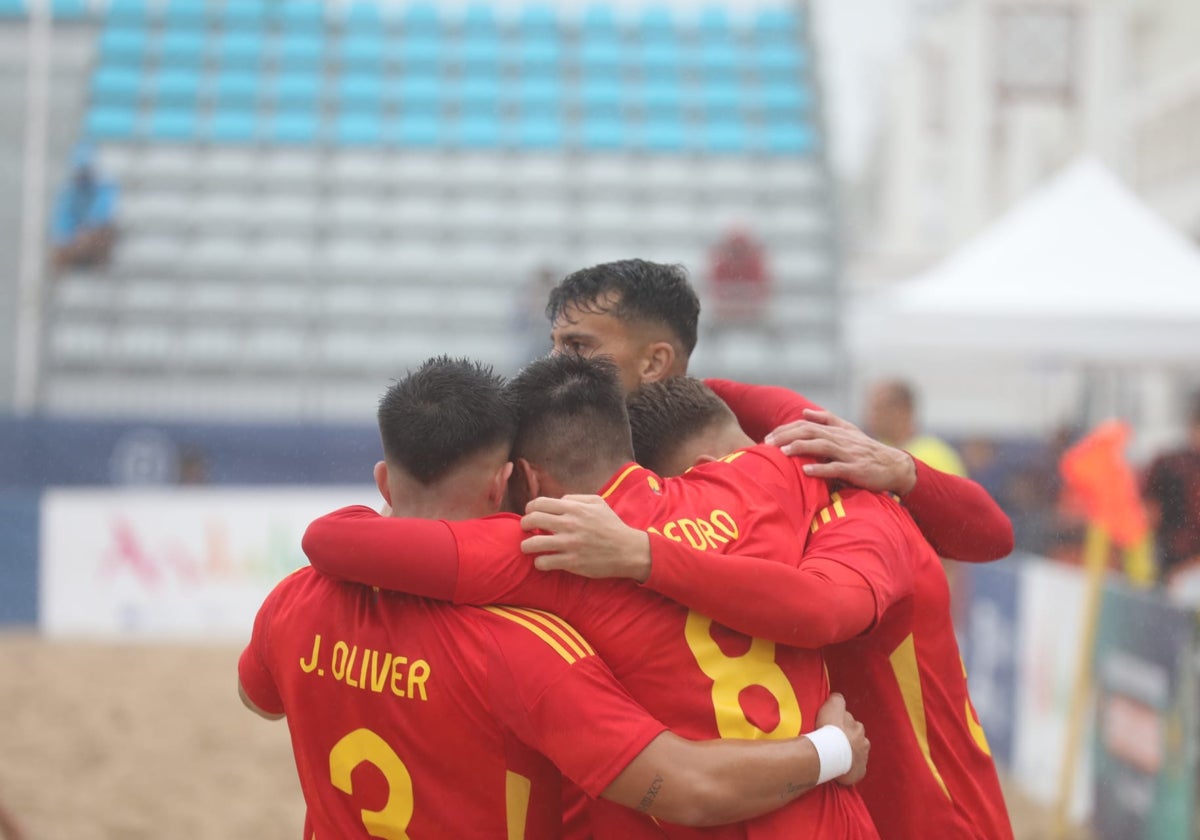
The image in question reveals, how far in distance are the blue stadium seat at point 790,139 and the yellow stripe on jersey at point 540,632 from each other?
43.7ft

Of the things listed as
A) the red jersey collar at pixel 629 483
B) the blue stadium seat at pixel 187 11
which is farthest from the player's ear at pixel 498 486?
the blue stadium seat at pixel 187 11

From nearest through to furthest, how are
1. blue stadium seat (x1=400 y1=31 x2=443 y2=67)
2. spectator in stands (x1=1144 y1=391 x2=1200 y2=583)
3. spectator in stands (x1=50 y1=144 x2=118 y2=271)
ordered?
spectator in stands (x1=1144 y1=391 x2=1200 y2=583), spectator in stands (x1=50 y1=144 x2=118 y2=271), blue stadium seat (x1=400 y1=31 x2=443 y2=67)

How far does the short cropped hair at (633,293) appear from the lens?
217 centimetres

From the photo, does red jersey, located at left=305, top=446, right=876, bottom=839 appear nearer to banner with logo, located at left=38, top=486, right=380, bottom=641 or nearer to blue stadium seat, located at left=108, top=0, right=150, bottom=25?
banner with logo, located at left=38, top=486, right=380, bottom=641

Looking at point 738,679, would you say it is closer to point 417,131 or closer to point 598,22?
point 417,131

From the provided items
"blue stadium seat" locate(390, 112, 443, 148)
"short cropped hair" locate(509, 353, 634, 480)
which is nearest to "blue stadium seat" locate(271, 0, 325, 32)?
"blue stadium seat" locate(390, 112, 443, 148)

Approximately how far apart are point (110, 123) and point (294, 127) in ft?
6.35

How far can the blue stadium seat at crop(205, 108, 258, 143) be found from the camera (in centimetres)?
1422

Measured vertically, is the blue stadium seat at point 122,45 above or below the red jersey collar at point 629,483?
above

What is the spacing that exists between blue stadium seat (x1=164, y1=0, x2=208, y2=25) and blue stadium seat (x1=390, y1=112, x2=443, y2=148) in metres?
3.16

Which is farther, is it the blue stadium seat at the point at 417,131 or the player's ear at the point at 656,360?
the blue stadium seat at the point at 417,131

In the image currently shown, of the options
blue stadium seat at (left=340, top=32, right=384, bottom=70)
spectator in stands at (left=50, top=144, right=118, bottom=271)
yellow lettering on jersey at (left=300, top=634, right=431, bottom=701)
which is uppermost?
blue stadium seat at (left=340, top=32, right=384, bottom=70)

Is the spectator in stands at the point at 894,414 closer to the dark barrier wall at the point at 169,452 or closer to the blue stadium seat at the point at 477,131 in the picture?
the dark barrier wall at the point at 169,452

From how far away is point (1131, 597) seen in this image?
16.2 ft
